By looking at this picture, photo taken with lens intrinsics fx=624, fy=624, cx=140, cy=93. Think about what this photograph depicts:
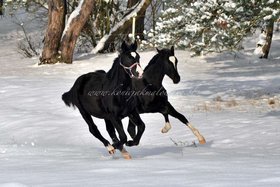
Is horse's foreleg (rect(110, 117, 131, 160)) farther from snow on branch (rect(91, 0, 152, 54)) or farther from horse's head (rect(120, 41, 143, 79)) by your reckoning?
snow on branch (rect(91, 0, 152, 54))

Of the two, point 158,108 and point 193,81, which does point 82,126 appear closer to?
point 158,108

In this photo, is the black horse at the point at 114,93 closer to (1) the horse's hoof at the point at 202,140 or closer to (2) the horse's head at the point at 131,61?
(2) the horse's head at the point at 131,61

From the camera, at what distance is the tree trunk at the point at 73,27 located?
25266mm

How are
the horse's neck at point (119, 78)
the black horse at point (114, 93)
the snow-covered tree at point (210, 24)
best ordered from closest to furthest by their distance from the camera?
the black horse at point (114, 93) → the horse's neck at point (119, 78) → the snow-covered tree at point (210, 24)

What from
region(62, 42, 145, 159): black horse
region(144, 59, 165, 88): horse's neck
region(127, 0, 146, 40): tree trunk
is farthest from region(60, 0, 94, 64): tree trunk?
region(62, 42, 145, 159): black horse

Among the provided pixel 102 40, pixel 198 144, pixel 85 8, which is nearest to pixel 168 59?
pixel 198 144

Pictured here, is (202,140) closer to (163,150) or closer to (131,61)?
(163,150)

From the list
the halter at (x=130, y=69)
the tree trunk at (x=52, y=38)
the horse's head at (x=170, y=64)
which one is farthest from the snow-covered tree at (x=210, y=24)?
the tree trunk at (x=52, y=38)

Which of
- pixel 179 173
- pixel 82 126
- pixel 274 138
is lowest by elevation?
pixel 82 126

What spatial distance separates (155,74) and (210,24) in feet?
12.1

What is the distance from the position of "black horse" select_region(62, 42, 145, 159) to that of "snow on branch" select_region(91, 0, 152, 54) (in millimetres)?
17164

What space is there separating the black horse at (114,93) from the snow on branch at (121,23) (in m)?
17.2

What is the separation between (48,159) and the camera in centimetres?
793

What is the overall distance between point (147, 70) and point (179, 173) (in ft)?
15.4
